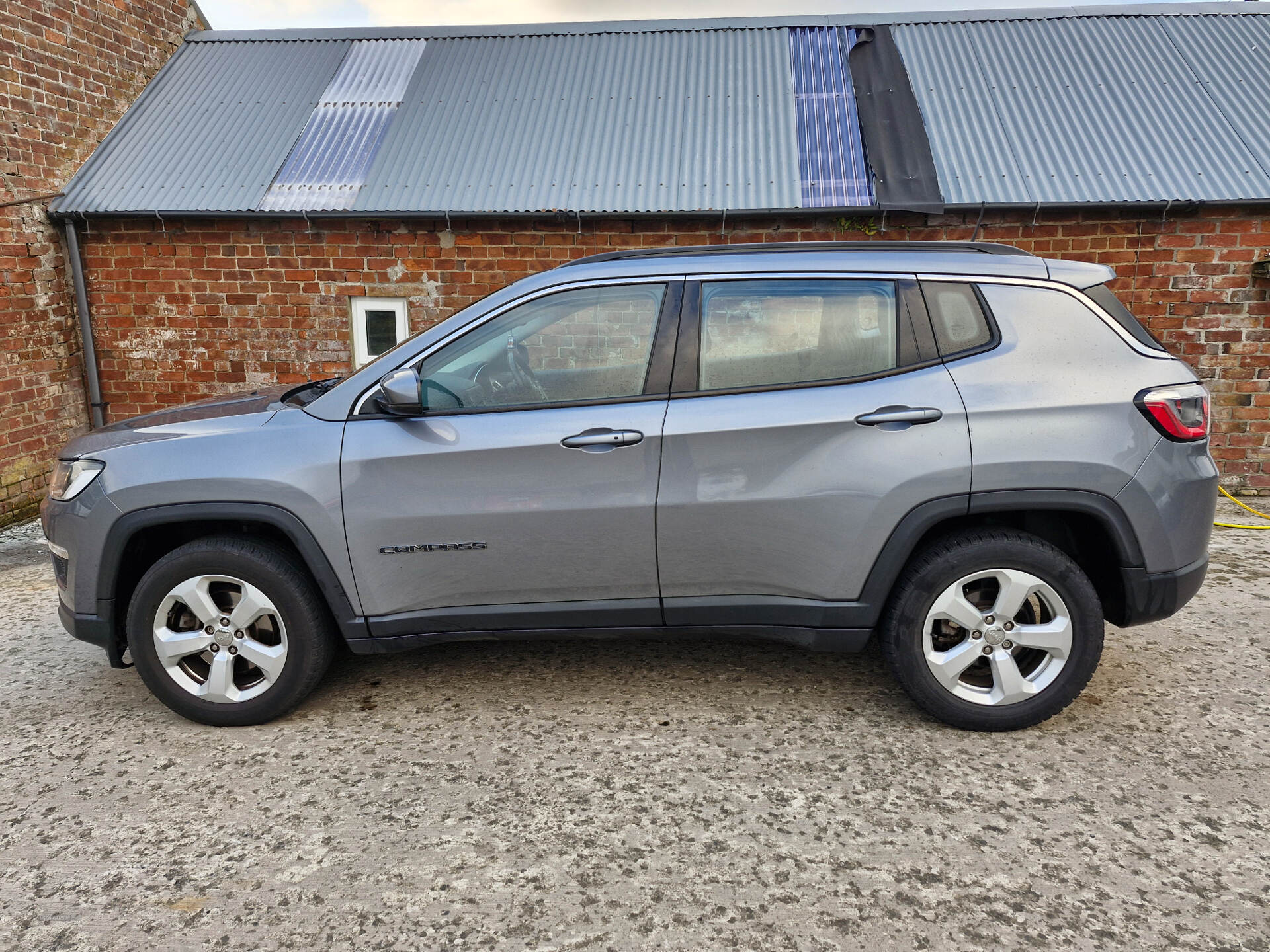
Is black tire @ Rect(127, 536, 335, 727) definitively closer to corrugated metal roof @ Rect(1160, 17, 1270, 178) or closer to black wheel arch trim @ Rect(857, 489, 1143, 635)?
black wheel arch trim @ Rect(857, 489, 1143, 635)

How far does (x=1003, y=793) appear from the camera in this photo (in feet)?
10.1

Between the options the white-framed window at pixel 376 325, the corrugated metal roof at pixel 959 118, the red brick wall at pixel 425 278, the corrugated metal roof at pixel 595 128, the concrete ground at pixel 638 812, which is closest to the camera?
the concrete ground at pixel 638 812

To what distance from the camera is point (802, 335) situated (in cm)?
344

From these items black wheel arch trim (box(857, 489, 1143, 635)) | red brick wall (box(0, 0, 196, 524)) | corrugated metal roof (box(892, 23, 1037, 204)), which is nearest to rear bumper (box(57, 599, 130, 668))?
black wheel arch trim (box(857, 489, 1143, 635))

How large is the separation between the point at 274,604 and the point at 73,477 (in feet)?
3.26

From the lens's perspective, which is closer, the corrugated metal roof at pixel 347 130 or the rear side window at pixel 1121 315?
the rear side window at pixel 1121 315

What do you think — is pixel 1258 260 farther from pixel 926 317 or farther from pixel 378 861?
pixel 378 861

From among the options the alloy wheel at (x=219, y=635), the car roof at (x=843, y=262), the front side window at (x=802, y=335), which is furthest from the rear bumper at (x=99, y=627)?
the front side window at (x=802, y=335)

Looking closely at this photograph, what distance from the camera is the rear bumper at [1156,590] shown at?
132 inches

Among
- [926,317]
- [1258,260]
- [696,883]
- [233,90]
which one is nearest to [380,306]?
[233,90]

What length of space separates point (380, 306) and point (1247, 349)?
23.3 feet

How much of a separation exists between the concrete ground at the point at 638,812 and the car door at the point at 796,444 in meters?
0.60

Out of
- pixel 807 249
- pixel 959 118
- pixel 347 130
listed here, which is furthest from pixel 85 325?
pixel 959 118

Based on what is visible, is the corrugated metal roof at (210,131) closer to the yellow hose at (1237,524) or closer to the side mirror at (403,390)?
the side mirror at (403,390)
